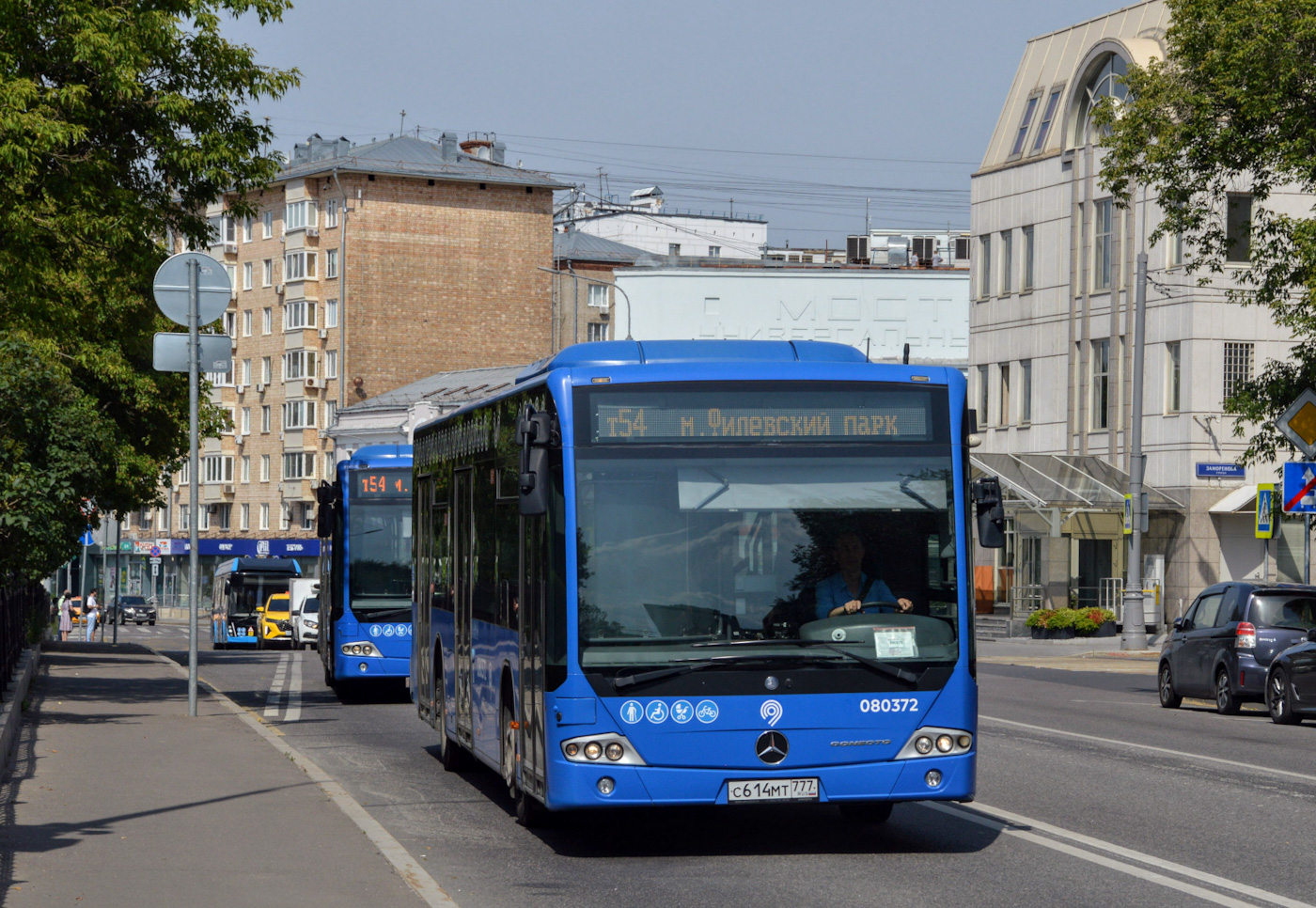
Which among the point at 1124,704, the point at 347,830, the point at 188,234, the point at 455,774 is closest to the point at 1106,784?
the point at 455,774

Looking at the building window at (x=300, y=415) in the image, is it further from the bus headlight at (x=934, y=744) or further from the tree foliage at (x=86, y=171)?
the bus headlight at (x=934, y=744)

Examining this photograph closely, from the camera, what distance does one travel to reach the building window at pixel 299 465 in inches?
3797

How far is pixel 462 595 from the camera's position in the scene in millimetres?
14094

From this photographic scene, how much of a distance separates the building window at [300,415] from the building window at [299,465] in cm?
141

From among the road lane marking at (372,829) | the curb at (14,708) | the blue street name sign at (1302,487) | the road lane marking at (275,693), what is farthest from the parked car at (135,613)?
the road lane marking at (372,829)

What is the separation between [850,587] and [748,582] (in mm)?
574

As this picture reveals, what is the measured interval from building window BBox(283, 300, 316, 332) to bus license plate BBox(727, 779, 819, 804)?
88.3m

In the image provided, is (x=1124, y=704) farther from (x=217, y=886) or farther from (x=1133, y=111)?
(x=217, y=886)

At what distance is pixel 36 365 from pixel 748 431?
39.2ft

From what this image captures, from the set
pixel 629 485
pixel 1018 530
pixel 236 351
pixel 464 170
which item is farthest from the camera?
pixel 236 351

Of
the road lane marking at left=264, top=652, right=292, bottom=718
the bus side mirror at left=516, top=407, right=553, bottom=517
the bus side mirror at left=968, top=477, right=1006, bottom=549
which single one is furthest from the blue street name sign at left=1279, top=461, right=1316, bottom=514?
the bus side mirror at left=516, top=407, right=553, bottom=517

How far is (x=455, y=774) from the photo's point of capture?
1523cm

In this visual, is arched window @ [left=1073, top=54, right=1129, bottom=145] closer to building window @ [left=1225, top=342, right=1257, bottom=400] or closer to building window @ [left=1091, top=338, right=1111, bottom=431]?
building window @ [left=1091, top=338, right=1111, bottom=431]

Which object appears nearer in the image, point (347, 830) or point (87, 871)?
point (87, 871)
